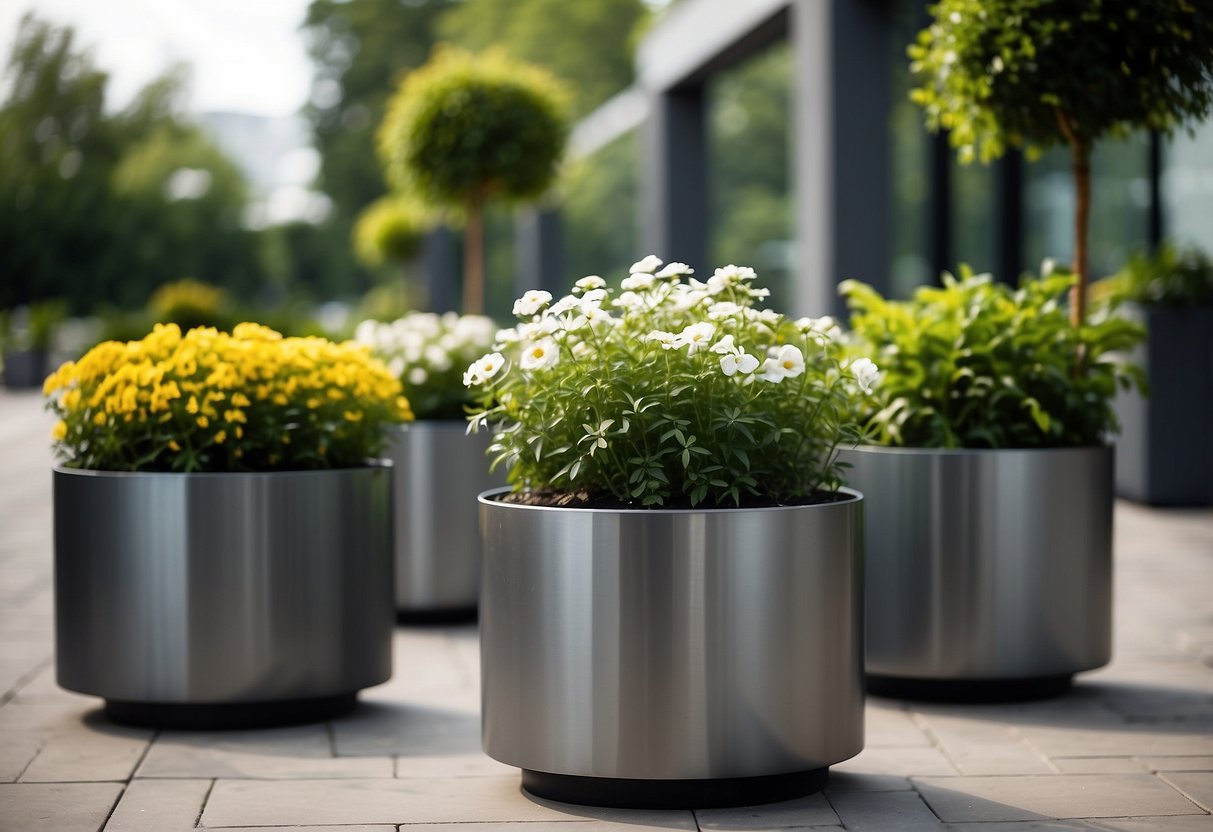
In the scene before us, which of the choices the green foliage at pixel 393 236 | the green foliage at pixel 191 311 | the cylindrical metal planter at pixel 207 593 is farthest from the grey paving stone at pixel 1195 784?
the green foliage at pixel 393 236

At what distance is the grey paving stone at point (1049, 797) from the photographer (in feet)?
11.7

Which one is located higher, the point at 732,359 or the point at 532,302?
the point at 532,302

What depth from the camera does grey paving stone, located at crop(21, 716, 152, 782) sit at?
394 centimetres

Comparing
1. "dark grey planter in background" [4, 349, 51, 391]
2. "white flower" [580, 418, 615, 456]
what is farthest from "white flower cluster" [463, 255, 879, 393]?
"dark grey planter in background" [4, 349, 51, 391]

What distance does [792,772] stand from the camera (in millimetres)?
3576

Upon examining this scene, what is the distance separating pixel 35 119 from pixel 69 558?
60.3 m

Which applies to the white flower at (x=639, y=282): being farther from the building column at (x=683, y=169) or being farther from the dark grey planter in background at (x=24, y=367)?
the dark grey planter in background at (x=24, y=367)

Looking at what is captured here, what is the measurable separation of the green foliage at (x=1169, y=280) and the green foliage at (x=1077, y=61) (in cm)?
484

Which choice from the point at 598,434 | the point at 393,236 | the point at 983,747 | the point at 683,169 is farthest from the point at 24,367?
the point at 598,434

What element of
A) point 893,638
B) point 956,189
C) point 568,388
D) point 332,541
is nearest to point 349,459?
point 332,541

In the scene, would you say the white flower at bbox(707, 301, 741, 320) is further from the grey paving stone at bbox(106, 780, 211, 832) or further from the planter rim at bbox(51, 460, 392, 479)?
the grey paving stone at bbox(106, 780, 211, 832)

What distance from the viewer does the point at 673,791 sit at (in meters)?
3.56

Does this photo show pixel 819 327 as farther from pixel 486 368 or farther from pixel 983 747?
pixel 983 747

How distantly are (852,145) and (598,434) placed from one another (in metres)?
6.97
